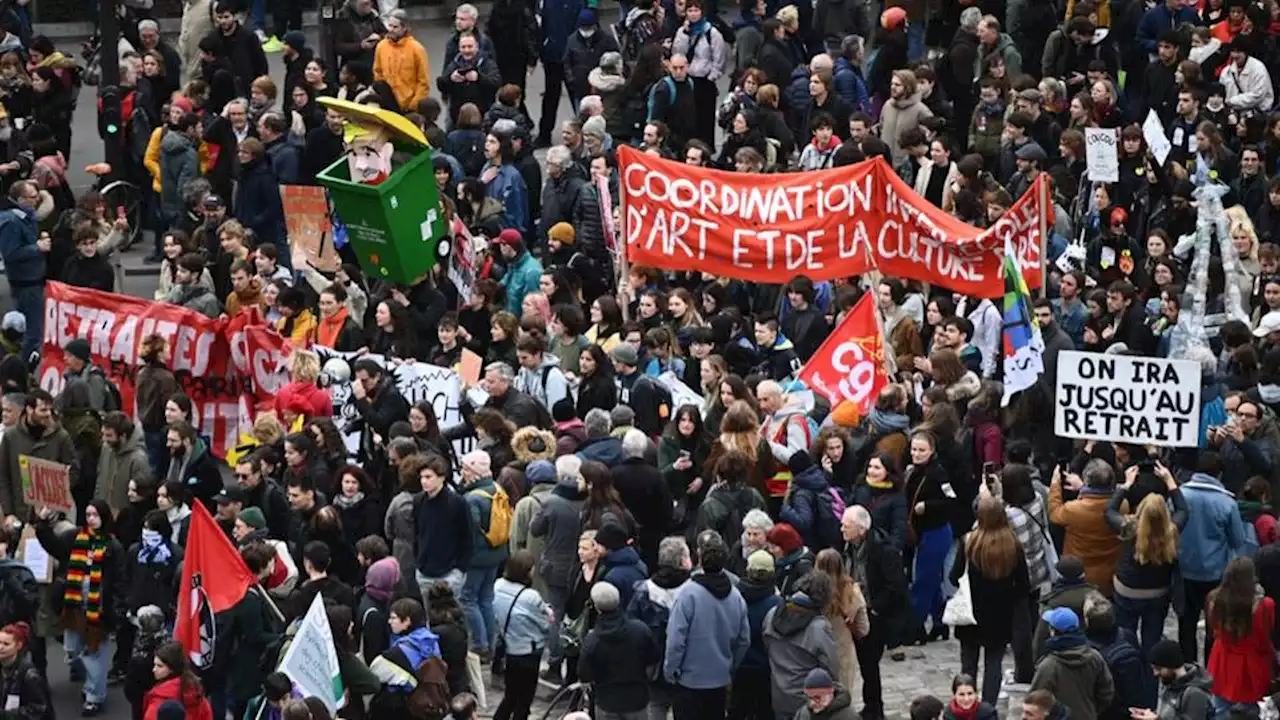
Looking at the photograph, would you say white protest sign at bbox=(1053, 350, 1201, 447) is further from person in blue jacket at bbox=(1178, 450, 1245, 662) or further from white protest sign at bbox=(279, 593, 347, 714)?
white protest sign at bbox=(279, 593, 347, 714)

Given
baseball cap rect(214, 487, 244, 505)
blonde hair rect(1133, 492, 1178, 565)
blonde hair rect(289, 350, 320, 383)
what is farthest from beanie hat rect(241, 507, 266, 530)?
blonde hair rect(1133, 492, 1178, 565)

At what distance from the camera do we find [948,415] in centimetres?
1981

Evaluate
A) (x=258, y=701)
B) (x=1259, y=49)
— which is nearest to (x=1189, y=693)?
(x=258, y=701)

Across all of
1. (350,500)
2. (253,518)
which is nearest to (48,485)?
(253,518)

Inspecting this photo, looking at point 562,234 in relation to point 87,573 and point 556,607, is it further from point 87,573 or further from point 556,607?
point 87,573

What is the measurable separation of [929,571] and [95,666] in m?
5.19

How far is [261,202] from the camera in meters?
26.0

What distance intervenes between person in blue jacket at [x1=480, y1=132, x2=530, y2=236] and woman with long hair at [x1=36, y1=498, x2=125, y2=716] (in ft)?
22.6

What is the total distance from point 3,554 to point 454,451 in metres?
3.33

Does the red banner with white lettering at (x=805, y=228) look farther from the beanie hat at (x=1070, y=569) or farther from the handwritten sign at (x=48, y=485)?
the handwritten sign at (x=48, y=485)

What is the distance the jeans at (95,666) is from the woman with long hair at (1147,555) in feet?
20.3

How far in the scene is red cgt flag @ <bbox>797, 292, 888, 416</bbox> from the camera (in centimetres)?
2106

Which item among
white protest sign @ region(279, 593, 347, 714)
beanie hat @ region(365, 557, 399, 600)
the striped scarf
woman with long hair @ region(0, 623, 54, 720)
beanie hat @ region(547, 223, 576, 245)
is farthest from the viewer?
beanie hat @ region(547, 223, 576, 245)

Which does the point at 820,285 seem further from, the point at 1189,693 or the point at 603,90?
the point at 1189,693
